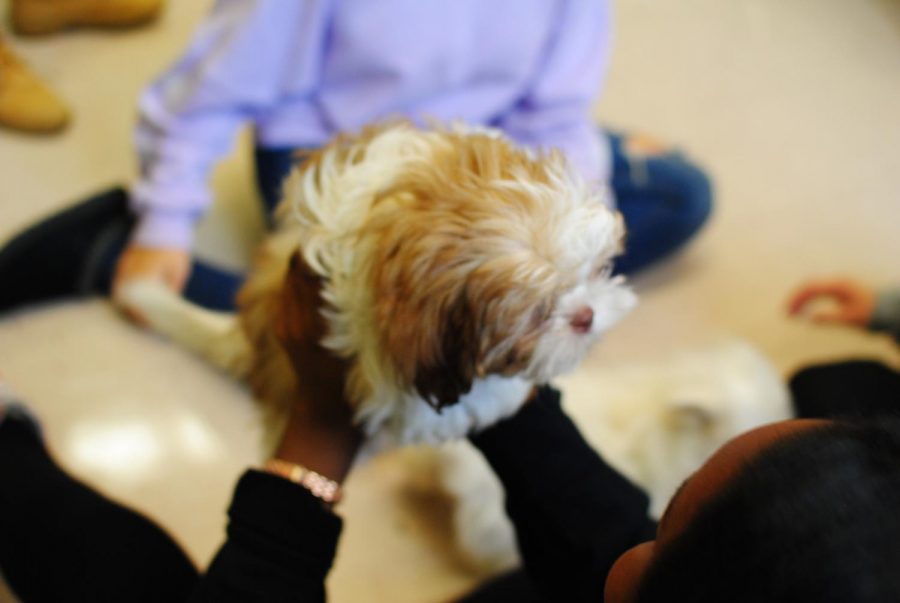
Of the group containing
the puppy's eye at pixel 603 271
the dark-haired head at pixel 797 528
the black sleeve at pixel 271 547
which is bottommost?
the black sleeve at pixel 271 547

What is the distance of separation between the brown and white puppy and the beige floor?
1.80 ft

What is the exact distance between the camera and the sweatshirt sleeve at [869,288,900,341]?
132 centimetres

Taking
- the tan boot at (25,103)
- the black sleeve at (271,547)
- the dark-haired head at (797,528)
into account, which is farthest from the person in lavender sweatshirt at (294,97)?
the dark-haired head at (797,528)

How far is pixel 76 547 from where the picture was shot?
93 cm

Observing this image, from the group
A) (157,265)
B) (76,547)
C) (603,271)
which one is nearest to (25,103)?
(157,265)

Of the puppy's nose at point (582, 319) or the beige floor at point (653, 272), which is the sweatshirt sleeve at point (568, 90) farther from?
the puppy's nose at point (582, 319)

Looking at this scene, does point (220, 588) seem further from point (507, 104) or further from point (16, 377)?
point (507, 104)

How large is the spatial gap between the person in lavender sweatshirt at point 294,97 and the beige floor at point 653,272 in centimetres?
14

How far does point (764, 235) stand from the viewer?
1646mm

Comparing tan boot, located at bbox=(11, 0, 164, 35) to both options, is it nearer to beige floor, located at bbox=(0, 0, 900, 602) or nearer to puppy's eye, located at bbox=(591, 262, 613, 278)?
beige floor, located at bbox=(0, 0, 900, 602)

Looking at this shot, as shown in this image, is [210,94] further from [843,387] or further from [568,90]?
[843,387]

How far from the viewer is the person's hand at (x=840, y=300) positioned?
136 cm

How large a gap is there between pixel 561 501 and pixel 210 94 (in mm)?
850

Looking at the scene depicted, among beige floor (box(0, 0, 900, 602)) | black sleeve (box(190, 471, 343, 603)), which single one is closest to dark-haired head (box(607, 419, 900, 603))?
black sleeve (box(190, 471, 343, 603))
